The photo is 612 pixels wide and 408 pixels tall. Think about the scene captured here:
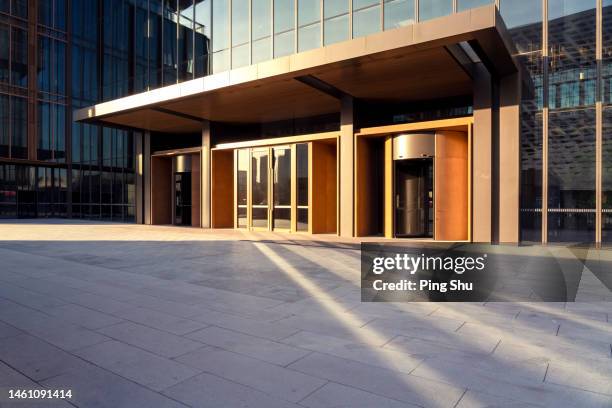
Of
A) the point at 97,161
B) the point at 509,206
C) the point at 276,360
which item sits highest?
the point at 97,161

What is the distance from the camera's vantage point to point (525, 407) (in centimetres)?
331

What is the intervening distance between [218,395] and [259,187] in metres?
17.5

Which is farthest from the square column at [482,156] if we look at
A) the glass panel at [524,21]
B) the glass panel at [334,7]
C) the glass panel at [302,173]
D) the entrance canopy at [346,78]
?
the glass panel at [302,173]

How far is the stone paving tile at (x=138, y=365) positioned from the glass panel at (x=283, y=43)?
15.0 meters

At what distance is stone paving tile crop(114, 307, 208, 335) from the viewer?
5.42m

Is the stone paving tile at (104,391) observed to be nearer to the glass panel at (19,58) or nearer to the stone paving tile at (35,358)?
the stone paving tile at (35,358)

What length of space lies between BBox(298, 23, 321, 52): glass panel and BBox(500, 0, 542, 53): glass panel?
6.58 metres

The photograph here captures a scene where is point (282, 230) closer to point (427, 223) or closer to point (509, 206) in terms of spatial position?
point (427, 223)

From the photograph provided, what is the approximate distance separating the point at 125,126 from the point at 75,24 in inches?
691

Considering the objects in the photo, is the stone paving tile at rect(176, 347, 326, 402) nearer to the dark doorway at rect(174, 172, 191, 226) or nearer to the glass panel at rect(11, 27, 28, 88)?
the dark doorway at rect(174, 172, 191, 226)

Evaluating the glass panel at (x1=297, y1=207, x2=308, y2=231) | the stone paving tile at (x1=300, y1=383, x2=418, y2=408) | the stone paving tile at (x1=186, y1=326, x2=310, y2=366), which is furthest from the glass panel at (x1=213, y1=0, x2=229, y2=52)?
the stone paving tile at (x1=300, y1=383, x2=418, y2=408)

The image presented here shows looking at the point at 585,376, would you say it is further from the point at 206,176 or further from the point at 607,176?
the point at 206,176

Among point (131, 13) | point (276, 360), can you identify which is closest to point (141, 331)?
point (276, 360)

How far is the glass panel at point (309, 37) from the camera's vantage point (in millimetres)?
16766
